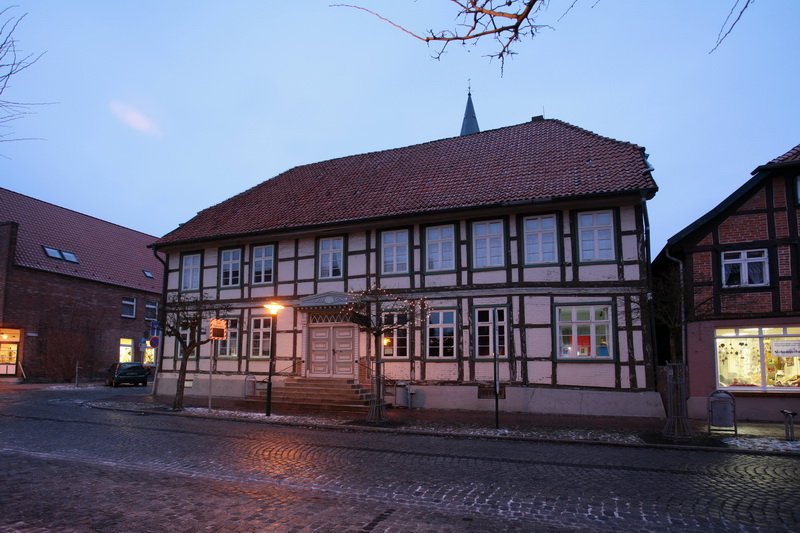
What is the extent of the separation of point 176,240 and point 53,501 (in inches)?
714

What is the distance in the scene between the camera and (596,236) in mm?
17547

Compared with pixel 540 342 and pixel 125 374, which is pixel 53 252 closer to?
pixel 125 374

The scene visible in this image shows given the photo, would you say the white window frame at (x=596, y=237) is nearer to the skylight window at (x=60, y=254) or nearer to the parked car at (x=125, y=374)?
the parked car at (x=125, y=374)

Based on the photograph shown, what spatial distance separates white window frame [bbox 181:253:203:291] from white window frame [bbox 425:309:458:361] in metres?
10.4

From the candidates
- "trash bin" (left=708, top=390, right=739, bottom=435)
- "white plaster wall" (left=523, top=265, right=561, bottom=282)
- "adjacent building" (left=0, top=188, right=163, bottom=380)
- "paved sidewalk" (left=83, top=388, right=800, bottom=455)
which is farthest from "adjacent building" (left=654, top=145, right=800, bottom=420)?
"adjacent building" (left=0, top=188, right=163, bottom=380)

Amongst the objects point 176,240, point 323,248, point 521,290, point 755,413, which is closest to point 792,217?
point 755,413

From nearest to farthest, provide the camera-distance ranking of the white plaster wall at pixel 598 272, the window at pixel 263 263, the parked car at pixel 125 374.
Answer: the white plaster wall at pixel 598 272, the window at pixel 263 263, the parked car at pixel 125 374

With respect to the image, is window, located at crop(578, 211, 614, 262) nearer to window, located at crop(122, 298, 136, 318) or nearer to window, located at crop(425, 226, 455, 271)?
window, located at crop(425, 226, 455, 271)

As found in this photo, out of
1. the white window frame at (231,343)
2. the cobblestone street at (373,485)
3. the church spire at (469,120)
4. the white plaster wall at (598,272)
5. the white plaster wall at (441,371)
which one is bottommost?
the cobblestone street at (373,485)

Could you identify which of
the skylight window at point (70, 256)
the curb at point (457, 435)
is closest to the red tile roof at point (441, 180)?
the curb at point (457, 435)

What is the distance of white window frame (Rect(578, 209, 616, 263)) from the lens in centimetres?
1741

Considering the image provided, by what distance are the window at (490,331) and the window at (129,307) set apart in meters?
31.0

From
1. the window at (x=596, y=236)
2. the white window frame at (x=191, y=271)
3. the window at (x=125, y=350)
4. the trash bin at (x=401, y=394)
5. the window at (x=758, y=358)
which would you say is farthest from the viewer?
the window at (x=125, y=350)

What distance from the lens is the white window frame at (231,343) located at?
2281 centimetres
